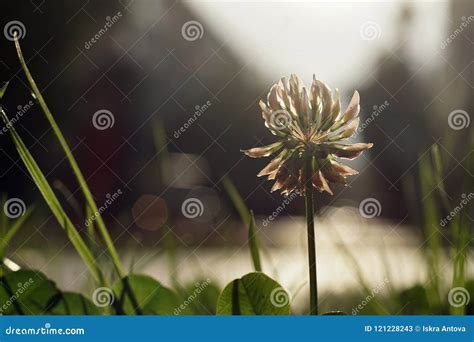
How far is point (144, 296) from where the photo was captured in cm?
147

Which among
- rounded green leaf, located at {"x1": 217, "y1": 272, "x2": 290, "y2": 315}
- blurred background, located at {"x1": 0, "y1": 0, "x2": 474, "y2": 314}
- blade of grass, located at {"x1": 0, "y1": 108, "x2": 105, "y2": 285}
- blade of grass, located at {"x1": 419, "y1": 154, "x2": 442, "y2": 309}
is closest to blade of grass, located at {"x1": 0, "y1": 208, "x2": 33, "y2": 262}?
blurred background, located at {"x1": 0, "y1": 0, "x2": 474, "y2": 314}

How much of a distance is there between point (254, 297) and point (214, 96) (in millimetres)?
667

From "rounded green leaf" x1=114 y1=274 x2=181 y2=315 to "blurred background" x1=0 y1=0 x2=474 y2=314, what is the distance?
0.37ft

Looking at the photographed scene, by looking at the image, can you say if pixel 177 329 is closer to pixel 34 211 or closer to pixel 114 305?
pixel 114 305

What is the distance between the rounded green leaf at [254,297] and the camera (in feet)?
4.28

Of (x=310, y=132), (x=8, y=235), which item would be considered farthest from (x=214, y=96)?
(x=8, y=235)

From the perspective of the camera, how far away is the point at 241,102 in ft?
5.66

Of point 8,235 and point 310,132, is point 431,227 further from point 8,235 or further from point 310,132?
point 8,235

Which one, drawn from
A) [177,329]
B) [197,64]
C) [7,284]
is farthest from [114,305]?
[197,64]

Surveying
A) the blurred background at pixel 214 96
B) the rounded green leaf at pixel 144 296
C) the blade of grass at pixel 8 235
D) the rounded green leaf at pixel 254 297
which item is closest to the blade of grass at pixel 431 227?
the blurred background at pixel 214 96

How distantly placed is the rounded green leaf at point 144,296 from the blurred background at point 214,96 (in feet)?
0.37

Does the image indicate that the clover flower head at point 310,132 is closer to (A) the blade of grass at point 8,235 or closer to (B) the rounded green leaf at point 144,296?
(B) the rounded green leaf at point 144,296

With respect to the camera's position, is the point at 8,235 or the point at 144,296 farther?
the point at 8,235

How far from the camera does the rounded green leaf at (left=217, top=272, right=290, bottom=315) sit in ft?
4.28
